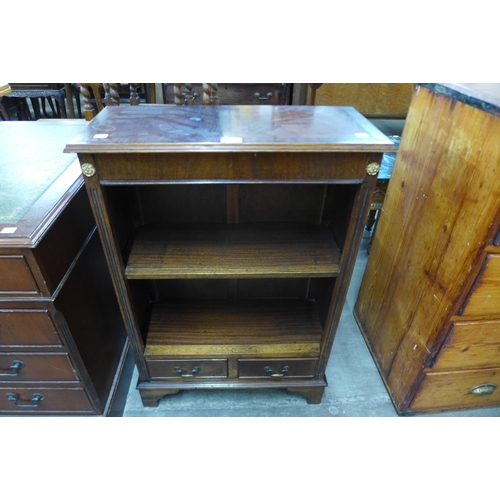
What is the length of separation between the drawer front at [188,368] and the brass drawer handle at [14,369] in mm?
366

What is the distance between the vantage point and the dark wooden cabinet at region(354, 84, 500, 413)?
84 cm

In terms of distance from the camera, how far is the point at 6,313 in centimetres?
88

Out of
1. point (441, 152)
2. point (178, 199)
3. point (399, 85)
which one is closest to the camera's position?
point (441, 152)

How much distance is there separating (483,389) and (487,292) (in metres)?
0.49

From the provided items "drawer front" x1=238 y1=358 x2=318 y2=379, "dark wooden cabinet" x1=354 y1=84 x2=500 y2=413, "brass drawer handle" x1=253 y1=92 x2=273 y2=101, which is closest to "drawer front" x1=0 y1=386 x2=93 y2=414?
"drawer front" x1=238 y1=358 x2=318 y2=379

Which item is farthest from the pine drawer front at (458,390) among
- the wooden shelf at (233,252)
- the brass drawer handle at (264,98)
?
the brass drawer handle at (264,98)

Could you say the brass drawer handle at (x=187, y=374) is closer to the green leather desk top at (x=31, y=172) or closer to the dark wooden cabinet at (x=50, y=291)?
the dark wooden cabinet at (x=50, y=291)

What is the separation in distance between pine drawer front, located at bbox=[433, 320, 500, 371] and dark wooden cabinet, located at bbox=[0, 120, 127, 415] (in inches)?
42.7

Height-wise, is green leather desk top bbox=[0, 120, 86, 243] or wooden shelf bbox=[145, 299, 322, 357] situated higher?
green leather desk top bbox=[0, 120, 86, 243]

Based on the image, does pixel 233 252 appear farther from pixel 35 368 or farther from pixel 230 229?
pixel 35 368

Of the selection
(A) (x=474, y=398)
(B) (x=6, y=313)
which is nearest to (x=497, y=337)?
(A) (x=474, y=398)

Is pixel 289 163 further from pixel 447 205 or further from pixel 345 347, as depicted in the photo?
pixel 345 347

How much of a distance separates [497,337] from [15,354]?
141cm

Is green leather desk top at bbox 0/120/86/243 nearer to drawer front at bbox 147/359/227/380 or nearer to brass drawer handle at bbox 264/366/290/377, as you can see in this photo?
drawer front at bbox 147/359/227/380
